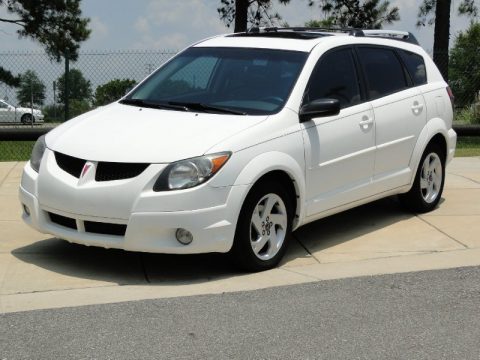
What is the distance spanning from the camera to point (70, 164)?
619cm

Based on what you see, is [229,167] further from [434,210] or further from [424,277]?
[434,210]

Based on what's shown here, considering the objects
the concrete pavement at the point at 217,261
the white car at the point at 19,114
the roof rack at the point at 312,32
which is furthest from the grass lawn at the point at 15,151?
the roof rack at the point at 312,32

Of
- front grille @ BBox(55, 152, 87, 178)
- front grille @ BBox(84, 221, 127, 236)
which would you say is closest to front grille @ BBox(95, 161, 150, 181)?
front grille @ BBox(55, 152, 87, 178)

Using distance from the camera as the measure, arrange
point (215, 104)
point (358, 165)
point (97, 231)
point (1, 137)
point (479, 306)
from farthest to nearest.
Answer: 1. point (1, 137)
2. point (358, 165)
3. point (215, 104)
4. point (97, 231)
5. point (479, 306)

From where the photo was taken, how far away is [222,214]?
19.3 ft

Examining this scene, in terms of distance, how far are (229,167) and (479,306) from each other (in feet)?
6.39

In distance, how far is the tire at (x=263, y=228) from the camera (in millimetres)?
6094

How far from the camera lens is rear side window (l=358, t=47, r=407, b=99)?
758 cm

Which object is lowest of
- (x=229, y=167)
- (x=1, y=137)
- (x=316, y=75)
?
(x=1, y=137)

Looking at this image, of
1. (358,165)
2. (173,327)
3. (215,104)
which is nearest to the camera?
(173,327)

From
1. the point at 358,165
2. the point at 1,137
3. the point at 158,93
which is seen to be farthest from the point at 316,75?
the point at 1,137

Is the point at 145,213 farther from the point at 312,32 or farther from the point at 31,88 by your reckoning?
the point at 31,88

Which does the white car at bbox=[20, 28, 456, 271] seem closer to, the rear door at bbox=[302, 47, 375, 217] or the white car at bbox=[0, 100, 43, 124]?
the rear door at bbox=[302, 47, 375, 217]

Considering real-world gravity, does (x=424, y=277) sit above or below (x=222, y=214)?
below
